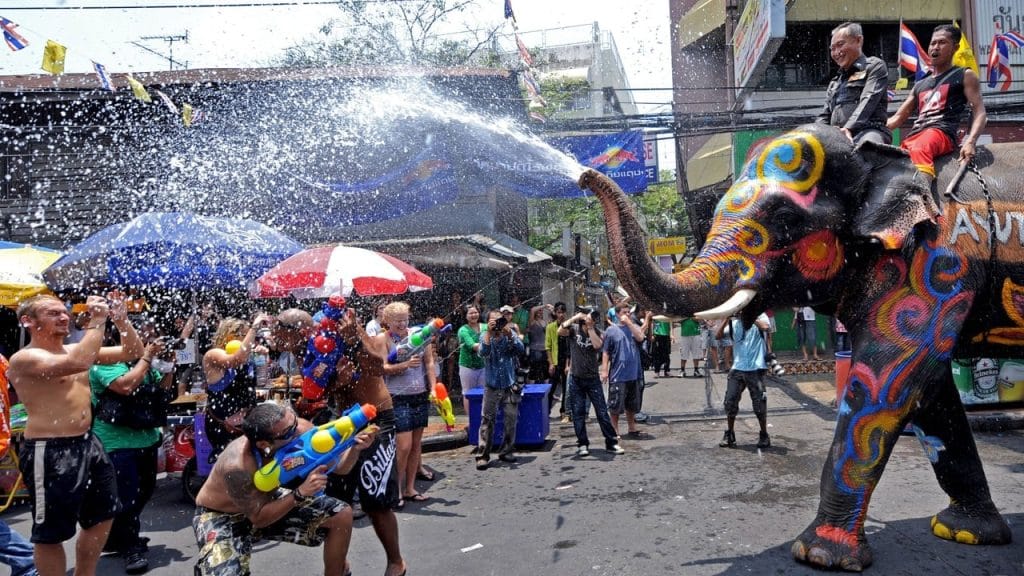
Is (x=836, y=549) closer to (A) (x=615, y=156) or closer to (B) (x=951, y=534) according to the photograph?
(B) (x=951, y=534)

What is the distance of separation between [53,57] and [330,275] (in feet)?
13.8

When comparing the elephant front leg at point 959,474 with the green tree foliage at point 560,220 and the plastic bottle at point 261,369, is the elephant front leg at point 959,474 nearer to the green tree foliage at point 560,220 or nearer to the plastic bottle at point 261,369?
the plastic bottle at point 261,369

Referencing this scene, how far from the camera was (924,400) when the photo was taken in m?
3.96

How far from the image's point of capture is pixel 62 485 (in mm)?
3977

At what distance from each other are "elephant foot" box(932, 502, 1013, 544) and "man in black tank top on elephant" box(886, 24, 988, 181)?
220 centimetres

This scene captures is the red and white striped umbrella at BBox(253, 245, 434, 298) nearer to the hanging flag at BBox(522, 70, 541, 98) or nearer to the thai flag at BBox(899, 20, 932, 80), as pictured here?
the hanging flag at BBox(522, 70, 541, 98)

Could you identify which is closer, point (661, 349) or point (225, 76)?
point (225, 76)

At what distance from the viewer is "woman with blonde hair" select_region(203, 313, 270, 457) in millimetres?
5336

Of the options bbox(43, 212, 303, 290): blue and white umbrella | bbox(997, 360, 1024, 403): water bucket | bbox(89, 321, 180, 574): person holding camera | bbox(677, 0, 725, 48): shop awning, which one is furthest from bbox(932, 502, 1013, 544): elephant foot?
bbox(677, 0, 725, 48): shop awning

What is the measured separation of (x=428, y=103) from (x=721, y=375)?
896cm

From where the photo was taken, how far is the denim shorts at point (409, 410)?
6512mm

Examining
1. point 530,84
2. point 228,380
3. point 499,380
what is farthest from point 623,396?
point 530,84

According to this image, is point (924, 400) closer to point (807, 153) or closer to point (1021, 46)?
point (807, 153)

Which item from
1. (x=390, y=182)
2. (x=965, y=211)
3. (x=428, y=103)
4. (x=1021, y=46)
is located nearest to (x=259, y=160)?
(x=390, y=182)
